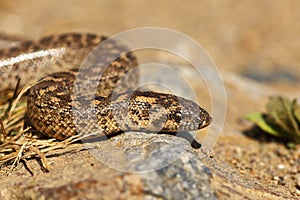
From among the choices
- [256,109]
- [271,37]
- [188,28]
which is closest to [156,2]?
[188,28]

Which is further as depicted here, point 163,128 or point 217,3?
point 217,3

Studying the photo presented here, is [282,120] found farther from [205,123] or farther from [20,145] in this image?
[20,145]

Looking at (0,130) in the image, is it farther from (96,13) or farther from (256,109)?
(96,13)

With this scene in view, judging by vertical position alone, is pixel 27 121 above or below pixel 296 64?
below

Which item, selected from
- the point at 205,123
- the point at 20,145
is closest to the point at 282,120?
the point at 205,123

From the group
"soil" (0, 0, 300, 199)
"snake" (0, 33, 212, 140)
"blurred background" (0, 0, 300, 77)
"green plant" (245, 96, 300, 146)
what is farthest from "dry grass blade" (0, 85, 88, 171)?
"blurred background" (0, 0, 300, 77)

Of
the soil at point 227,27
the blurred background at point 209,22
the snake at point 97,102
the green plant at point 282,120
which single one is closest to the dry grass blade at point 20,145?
the snake at point 97,102
